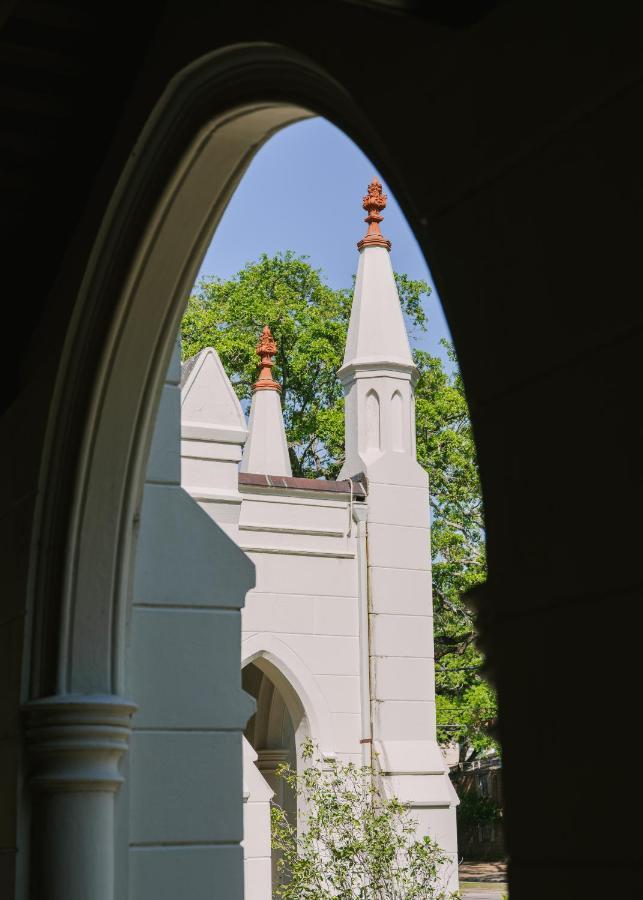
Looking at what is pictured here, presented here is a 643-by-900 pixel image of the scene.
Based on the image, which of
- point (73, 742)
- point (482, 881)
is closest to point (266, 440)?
point (482, 881)

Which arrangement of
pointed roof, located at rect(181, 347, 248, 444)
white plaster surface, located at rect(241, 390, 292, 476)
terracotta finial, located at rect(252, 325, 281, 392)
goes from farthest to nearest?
1. terracotta finial, located at rect(252, 325, 281, 392)
2. white plaster surface, located at rect(241, 390, 292, 476)
3. pointed roof, located at rect(181, 347, 248, 444)

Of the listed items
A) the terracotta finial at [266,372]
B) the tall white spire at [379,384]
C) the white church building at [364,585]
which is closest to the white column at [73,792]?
the white church building at [364,585]

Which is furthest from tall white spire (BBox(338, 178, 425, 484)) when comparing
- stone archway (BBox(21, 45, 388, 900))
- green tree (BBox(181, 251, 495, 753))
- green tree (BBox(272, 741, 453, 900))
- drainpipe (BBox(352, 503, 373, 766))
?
stone archway (BBox(21, 45, 388, 900))

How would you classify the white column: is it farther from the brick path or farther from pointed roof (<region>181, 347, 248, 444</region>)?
the brick path

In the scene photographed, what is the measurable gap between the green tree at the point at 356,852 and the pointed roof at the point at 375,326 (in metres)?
3.69

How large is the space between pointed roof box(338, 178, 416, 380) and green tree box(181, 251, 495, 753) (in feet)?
24.4

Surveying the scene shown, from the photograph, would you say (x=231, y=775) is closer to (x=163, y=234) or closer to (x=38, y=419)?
(x=38, y=419)

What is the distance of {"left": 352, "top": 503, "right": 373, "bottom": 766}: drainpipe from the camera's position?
10688mm

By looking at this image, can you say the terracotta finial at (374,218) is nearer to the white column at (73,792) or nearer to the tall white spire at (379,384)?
the tall white spire at (379,384)

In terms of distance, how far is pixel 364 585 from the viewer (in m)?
11.1

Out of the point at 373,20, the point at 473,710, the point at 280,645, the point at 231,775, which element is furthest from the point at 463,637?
the point at 373,20

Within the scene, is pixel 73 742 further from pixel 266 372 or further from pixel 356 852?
pixel 266 372

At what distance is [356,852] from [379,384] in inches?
172

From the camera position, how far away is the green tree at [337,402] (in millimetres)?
18211
